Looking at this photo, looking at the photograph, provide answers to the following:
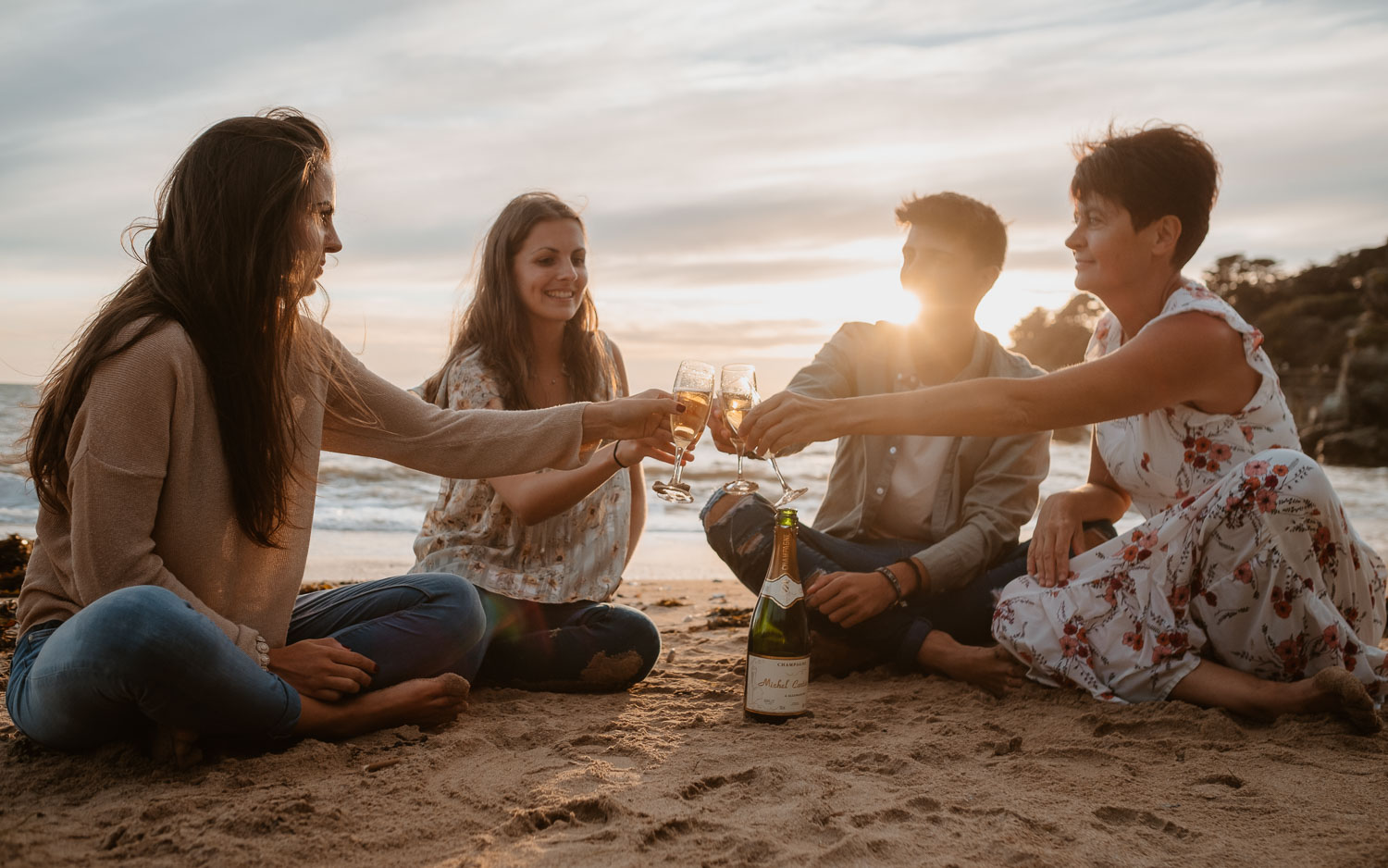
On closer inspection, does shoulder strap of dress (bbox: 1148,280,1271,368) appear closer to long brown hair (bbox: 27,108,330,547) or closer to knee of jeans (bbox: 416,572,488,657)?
knee of jeans (bbox: 416,572,488,657)

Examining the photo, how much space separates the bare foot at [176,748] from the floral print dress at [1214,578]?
8.74 feet

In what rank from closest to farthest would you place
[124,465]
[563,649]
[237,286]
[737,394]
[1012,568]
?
[124,465] → [237,286] → [737,394] → [563,649] → [1012,568]

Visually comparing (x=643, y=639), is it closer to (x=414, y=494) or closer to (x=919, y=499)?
(x=919, y=499)

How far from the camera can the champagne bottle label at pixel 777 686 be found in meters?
3.22

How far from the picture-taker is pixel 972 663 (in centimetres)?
371

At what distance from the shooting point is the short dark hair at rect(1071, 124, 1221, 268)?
3.50 metres

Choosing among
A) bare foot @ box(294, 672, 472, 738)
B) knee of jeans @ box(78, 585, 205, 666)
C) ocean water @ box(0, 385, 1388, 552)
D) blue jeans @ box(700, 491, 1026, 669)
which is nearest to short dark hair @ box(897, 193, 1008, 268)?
blue jeans @ box(700, 491, 1026, 669)

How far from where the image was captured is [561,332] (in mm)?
4516

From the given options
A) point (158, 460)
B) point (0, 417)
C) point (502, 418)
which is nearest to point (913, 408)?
point (502, 418)

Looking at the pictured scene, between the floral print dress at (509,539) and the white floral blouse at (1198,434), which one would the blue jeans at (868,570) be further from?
the white floral blouse at (1198,434)

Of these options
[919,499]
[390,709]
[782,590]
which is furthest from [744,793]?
[919,499]

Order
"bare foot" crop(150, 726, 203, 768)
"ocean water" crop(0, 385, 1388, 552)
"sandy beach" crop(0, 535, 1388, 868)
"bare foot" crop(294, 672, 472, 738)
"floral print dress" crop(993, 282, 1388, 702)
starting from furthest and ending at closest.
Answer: "ocean water" crop(0, 385, 1388, 552) < "floral print dress" crop(993, 282, 1388, 702) < "bare foot" crop(294, 672, 472, 738) < "bare foot" crop(150, 726, 203, 768) < "sandy beach" crop(0, 535, 1388, 868)

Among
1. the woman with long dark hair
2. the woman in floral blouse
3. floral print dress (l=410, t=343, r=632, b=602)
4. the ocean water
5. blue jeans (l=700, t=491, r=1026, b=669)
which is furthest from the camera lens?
the ocean water

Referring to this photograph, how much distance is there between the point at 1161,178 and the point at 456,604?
111 inches
